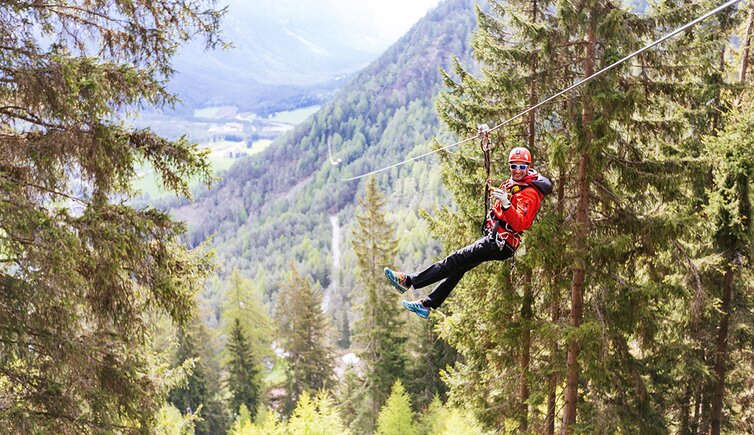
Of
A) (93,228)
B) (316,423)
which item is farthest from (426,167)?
(93,228)

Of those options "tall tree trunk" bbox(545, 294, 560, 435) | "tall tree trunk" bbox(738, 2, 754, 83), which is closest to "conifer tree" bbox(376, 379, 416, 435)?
"tall tree trunk" bbox(545, 294, 560, 435)

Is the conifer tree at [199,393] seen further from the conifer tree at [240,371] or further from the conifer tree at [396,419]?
the conifer tree at [396,419]

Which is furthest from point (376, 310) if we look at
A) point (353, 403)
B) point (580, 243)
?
point (580, 243)

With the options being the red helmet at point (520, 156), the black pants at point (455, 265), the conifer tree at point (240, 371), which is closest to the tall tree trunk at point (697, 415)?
the black pants at point (455, 265)

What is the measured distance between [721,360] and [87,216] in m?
12.5

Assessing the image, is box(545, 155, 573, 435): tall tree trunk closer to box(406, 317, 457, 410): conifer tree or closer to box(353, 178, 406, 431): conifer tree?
box(353, 178, 406, 431): conifer tree

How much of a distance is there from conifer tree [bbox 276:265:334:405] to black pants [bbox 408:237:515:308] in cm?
2661

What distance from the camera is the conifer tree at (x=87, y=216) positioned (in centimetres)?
582

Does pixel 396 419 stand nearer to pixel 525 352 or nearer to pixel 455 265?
pixel 525 352

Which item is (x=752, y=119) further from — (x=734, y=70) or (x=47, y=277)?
(x=47, y=277)

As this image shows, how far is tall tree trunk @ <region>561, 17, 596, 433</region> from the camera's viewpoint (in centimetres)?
832

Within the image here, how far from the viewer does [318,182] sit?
159500mm

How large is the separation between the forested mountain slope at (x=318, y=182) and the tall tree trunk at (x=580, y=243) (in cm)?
8832

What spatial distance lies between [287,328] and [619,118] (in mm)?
30138
